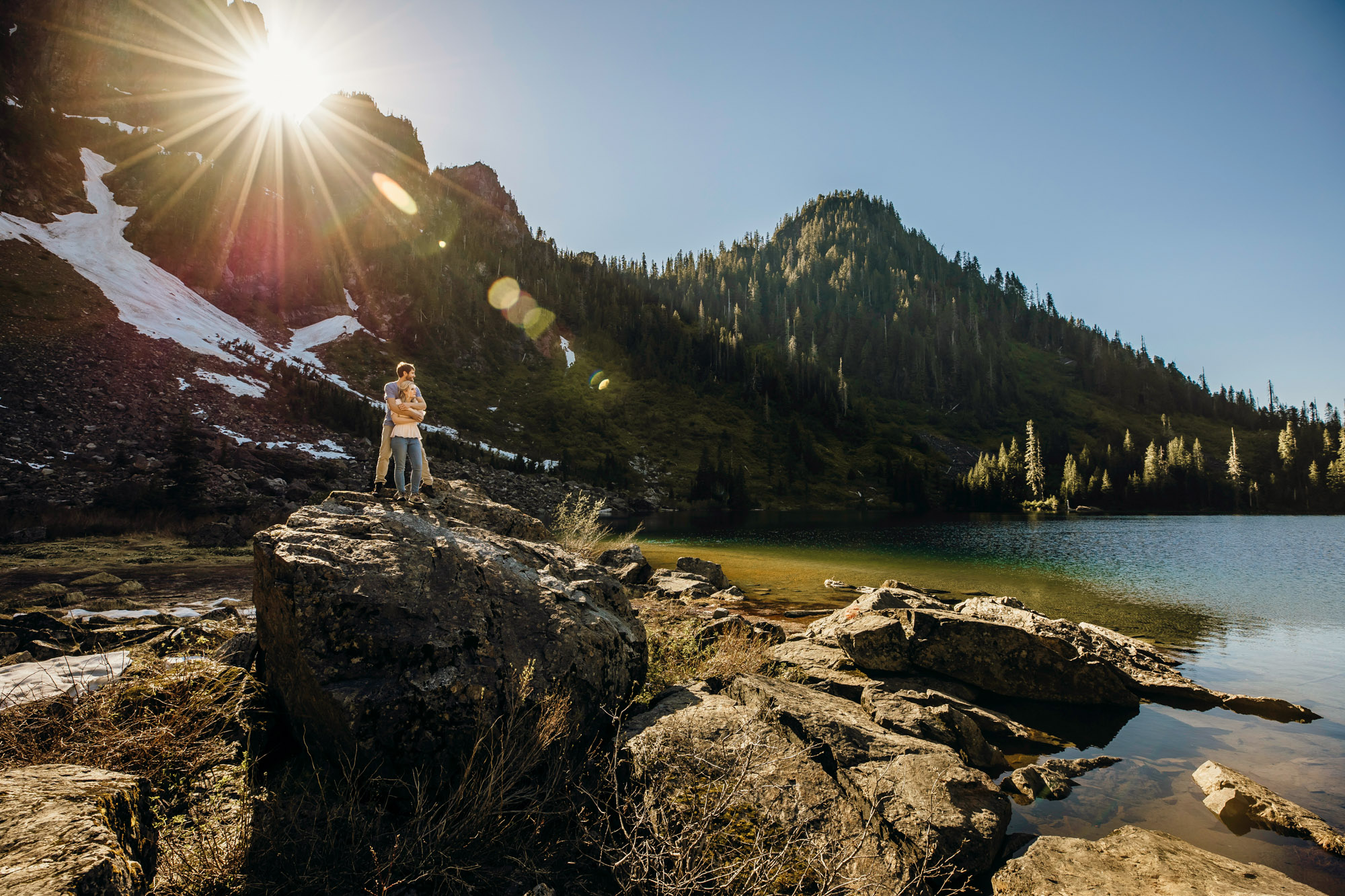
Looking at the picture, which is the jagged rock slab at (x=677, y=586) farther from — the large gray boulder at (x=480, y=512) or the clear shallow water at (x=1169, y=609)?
the large gray boulder at (x=480, y=512)

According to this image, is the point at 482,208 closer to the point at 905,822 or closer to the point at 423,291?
the point at 423,291

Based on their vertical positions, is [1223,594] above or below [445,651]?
below

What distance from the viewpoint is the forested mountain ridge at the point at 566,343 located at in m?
83.9

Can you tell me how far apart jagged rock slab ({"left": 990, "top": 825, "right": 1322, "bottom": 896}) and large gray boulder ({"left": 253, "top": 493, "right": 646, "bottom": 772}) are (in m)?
4.50

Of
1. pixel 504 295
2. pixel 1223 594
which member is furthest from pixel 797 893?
pixel 504 295

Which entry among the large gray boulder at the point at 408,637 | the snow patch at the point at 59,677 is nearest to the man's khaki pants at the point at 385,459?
the large gray boulder at the point at 408,637

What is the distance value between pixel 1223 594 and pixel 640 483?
74.1m

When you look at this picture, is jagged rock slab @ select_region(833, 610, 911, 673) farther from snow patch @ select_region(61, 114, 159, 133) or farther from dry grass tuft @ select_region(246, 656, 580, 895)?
snow patch @ select_region(61, 114, 159, 133)

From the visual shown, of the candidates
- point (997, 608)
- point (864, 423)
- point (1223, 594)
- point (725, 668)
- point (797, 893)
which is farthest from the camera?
point (864, 423)

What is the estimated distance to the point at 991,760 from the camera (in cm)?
838

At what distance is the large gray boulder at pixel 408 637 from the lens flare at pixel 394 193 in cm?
17587

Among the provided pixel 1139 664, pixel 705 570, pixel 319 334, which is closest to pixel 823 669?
pixel 1139 664

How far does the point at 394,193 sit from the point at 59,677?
18232 centimetres

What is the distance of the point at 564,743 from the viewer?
5.24m
